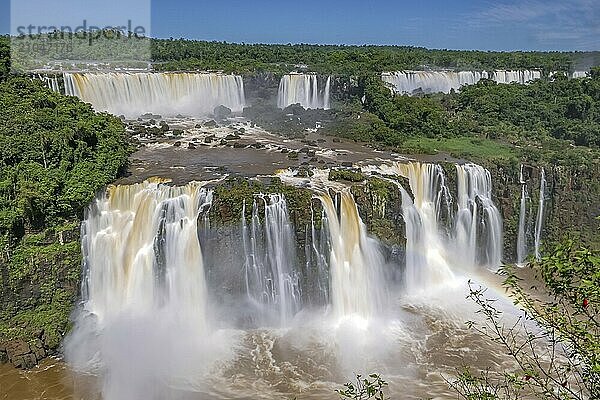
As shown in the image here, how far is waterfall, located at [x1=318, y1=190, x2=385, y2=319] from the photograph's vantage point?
16.9 m

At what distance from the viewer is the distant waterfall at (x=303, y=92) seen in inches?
1380

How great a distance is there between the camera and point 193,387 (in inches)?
524

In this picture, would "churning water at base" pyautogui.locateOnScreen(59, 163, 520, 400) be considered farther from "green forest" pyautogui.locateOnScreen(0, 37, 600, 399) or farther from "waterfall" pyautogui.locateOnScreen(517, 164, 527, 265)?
"waterfall" pyautogui.locateOnScreen(517, 164, 527, 265)

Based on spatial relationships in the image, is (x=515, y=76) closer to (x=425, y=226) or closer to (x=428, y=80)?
(x=428, y=80)

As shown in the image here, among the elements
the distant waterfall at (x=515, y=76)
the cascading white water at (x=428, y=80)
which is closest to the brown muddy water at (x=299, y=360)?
the cascading white water at (x=428, y=80)

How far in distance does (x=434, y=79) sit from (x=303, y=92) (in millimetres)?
11889

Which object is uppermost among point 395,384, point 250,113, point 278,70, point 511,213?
point 278,70

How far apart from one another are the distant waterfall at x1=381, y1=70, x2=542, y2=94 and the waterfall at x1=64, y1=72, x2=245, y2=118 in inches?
425

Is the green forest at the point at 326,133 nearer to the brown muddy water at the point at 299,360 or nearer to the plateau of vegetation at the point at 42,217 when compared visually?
the plateau of vegetation at the point at 42,217

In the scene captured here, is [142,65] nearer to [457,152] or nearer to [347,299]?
[457,152]

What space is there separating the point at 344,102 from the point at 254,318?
21743 millimetres

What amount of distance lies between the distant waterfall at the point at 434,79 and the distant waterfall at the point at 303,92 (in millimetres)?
4551

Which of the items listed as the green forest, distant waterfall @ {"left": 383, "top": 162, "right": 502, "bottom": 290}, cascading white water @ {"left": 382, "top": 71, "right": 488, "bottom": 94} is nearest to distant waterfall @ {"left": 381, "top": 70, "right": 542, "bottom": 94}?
cascading white water @ {"left": 382, "top": 71, "right": 488, "bottom": 94}

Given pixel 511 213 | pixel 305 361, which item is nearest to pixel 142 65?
pixel 511 213
